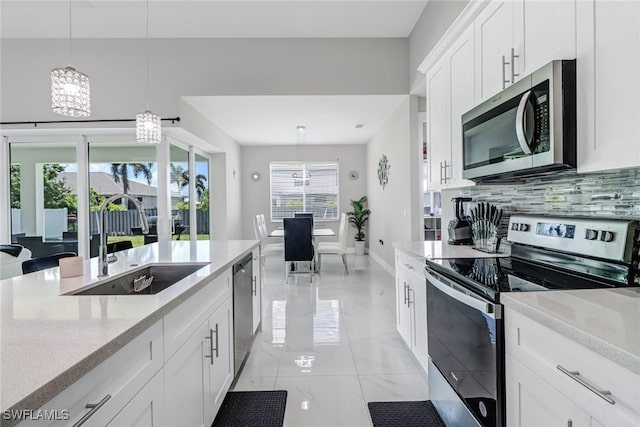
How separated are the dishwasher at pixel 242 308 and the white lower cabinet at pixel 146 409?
3.35 ft

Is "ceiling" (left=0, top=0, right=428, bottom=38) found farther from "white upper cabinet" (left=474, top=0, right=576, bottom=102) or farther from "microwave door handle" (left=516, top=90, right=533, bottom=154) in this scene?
"microwave door handle" (left=516, top=90, right=533, bottom=154)

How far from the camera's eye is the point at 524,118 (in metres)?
1.42

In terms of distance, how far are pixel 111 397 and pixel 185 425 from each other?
23.9 inches

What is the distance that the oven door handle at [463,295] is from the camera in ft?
3.93

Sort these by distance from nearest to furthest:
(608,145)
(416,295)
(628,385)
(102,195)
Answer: (628,385) → (608,145) → (416,295) → (102,195)

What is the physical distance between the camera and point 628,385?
722mm

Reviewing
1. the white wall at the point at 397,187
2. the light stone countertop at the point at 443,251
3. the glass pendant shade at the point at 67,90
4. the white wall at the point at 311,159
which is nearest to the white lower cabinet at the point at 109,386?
the light stone countertop at the point at 443,251

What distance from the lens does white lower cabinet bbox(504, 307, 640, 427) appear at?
2.44ft

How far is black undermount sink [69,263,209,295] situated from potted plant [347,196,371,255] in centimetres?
614

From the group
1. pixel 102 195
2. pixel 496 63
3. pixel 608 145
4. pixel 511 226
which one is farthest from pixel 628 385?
pixel 102 195

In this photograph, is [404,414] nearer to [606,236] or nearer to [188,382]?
[188,382]

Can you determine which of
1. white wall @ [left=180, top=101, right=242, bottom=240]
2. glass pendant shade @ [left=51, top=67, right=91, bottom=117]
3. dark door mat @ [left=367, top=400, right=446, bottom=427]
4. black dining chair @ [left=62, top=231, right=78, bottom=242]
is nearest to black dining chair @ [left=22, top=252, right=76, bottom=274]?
glass pendant shade @ [left=51, top=67, right=91, bottom=117]

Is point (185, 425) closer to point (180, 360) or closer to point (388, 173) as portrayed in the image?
point (180, 360)

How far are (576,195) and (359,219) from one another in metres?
6.39
